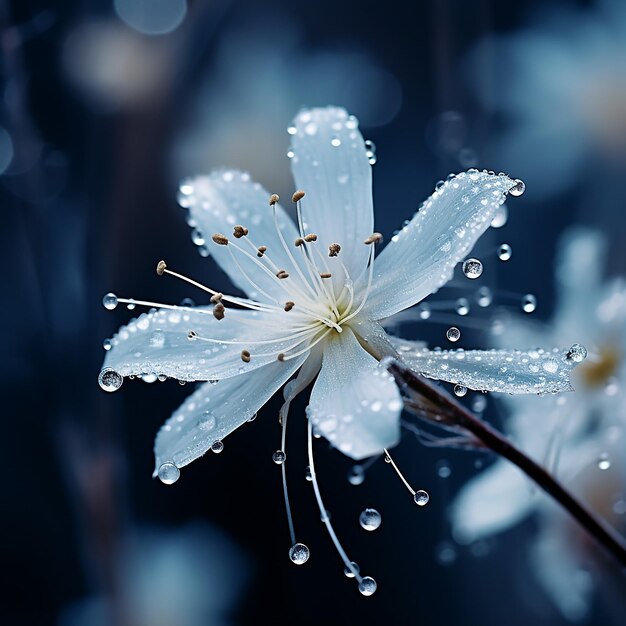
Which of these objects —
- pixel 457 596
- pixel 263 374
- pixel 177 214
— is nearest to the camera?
pixel 263 374

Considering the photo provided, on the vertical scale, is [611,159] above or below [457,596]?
above

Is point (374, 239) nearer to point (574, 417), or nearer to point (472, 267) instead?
point (472, 267)

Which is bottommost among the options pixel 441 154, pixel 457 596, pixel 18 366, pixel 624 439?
pixel 457 596

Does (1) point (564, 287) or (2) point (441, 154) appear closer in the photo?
(1) point (564, 287)

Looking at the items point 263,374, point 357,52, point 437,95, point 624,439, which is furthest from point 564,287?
point 357,52

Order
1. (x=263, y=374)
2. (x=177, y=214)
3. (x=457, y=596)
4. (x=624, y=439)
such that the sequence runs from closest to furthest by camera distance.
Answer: (x=263, y=374) → (x=624, y=439) → (x=457, y=596) → (x=177, y=214)

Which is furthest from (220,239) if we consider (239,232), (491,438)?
(491,438)

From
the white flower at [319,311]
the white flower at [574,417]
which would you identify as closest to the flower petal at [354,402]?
the white flower at [319,311]

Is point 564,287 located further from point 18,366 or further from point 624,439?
point 18,366
